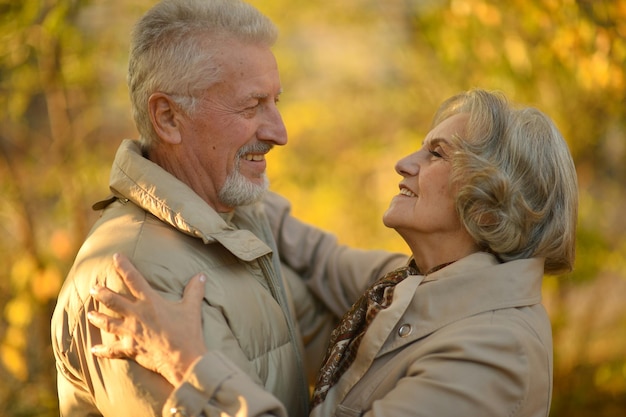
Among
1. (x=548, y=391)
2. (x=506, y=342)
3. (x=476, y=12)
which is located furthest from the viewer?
(x=476, y=12)

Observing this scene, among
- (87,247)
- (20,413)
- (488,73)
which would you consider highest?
(488,73)

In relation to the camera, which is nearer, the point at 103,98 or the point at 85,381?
the point at 85,381

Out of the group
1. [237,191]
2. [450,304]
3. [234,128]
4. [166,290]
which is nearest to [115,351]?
[166,290]

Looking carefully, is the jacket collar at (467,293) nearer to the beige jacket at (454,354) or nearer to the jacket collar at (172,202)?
the beige jacket at (454,354)

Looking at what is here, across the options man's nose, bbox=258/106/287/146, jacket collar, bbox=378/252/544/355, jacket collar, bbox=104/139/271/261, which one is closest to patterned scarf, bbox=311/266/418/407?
jacket collar, bbox=378/252/544/355

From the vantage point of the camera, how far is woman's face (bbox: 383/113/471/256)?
2088mm

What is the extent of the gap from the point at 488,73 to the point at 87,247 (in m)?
2.62

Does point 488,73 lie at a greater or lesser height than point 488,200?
greater

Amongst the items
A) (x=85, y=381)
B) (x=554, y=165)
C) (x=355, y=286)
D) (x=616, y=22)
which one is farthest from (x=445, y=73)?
(x=85, y=381)

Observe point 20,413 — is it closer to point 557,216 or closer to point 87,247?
point 87,247

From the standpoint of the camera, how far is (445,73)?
4.61 m

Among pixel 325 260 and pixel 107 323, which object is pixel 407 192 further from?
pixel 107 323

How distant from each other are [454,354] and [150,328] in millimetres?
750

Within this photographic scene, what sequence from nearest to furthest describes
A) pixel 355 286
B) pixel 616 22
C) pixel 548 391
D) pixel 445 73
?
pixel 548 391
pixel 355 286
pixel 616 22
pixel 445 73
